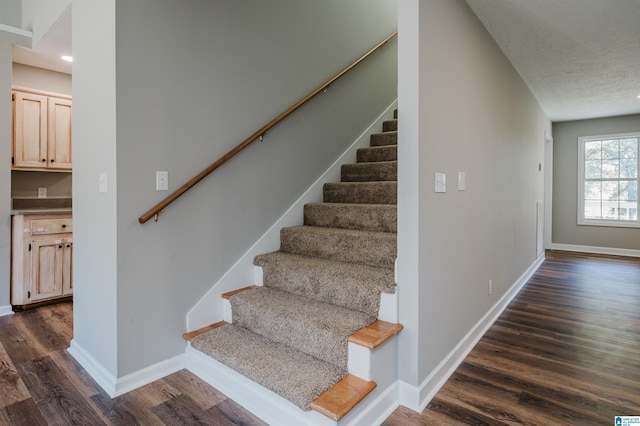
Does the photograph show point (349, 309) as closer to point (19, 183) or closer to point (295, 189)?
point (295, 189)

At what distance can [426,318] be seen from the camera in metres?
1.90

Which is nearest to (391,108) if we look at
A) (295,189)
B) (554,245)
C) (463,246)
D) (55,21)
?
(295,189)

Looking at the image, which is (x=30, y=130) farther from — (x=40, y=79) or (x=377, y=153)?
(x=377, y=153)

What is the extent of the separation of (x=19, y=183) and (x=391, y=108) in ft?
13.8

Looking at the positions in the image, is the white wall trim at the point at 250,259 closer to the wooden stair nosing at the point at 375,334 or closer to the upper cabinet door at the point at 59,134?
the wooden stair nosing at the point at 375,334

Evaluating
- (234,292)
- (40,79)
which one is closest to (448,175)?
(234,292)

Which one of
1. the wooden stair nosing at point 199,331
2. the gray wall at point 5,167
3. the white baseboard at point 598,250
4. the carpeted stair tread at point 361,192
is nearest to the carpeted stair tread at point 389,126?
the carpeted stair tread at point 361,192

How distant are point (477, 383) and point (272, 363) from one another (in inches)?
47.6

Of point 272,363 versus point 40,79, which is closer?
point 272,363

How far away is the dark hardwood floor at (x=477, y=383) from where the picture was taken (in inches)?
69.1

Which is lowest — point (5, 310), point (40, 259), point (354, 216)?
point (5, 310)

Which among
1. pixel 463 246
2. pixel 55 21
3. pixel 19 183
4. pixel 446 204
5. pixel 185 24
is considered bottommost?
pixel 463 246

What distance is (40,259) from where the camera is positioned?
3.33 metres

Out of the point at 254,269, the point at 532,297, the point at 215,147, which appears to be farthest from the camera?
the point at 532,297
